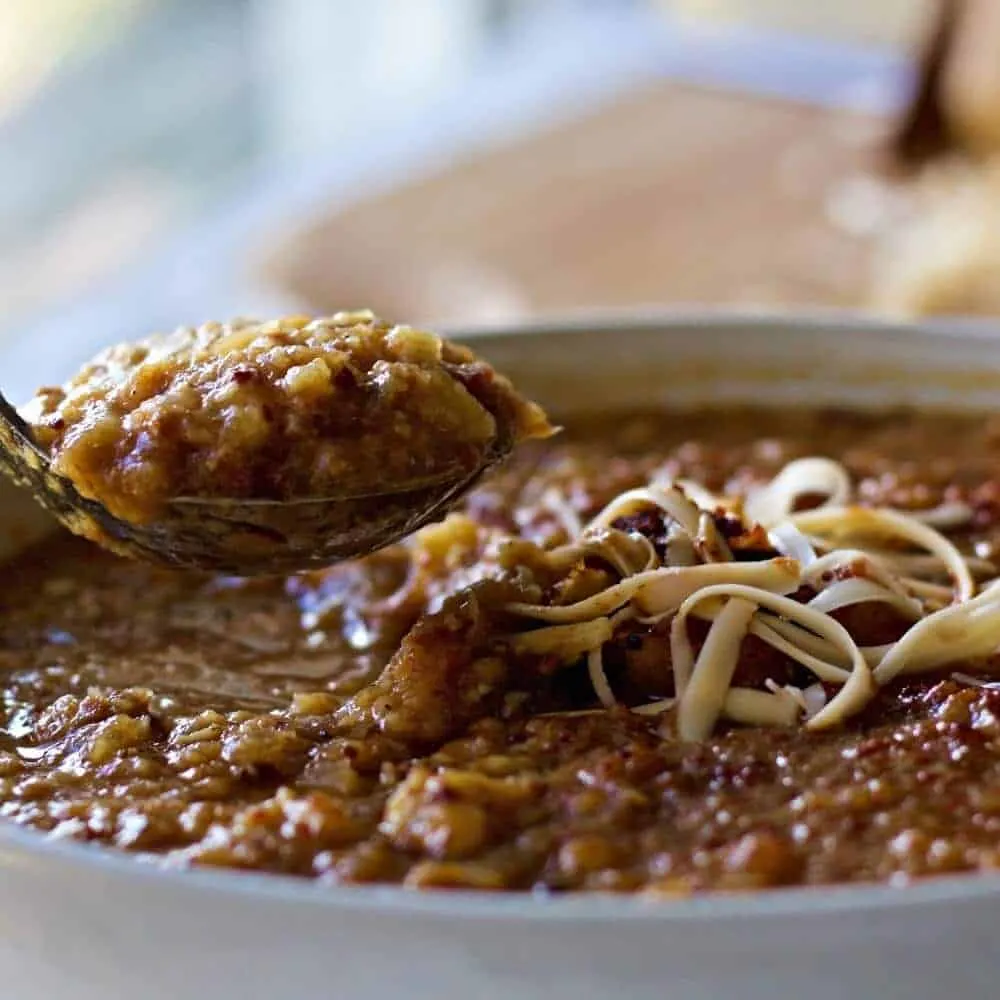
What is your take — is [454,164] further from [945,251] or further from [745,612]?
[745,612]

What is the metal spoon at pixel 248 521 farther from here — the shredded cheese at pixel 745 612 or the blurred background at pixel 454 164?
the blurred background at pixel 454 164

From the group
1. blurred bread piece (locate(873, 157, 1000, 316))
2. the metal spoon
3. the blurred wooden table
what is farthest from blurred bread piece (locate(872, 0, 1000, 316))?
the metal spoon

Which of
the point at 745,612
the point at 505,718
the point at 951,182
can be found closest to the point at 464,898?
the point at 505,718

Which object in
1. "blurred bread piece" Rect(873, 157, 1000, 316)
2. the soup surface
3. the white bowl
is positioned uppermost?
the white bowl

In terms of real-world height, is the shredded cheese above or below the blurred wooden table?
above

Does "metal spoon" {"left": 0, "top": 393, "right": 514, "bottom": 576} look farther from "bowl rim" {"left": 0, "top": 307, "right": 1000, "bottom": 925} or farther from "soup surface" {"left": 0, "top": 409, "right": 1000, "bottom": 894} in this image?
"bowl rim" {"left": 0, "top": 307, "right": 1000, "bottom": 925}

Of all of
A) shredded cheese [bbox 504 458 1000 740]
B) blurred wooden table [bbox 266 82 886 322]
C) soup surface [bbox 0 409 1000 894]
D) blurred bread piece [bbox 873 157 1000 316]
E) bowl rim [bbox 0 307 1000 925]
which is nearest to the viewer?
bowl rim [bbox 0 307 1000 925]

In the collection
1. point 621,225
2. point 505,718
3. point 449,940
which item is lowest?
point 621,225

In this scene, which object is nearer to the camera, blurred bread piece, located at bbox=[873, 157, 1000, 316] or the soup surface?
the soup surface
